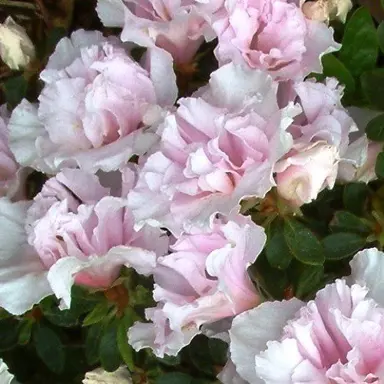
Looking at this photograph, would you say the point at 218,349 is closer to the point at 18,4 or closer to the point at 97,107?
the point at 97,107

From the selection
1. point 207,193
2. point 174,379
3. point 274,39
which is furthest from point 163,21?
point 174,379

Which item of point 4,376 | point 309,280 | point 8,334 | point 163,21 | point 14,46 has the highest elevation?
point 163,21

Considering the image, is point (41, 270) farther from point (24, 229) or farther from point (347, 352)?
point (347, 352)

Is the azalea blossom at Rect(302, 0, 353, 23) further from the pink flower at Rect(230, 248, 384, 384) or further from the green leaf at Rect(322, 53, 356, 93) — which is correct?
the pink flower at Rect(230, 248, 384, 384)

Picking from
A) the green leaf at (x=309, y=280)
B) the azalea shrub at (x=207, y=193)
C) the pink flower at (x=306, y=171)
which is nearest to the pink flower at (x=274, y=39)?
the azalea shrub at (x=207, y=193)

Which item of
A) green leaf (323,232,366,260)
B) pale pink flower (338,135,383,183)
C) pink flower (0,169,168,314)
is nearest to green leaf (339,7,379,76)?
pale pink flower (338,135,383,183)

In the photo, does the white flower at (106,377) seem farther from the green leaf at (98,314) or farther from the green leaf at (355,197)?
the green leaf at (355,197)

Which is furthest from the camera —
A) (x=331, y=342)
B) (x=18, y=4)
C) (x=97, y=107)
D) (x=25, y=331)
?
(x=18, y=4)
